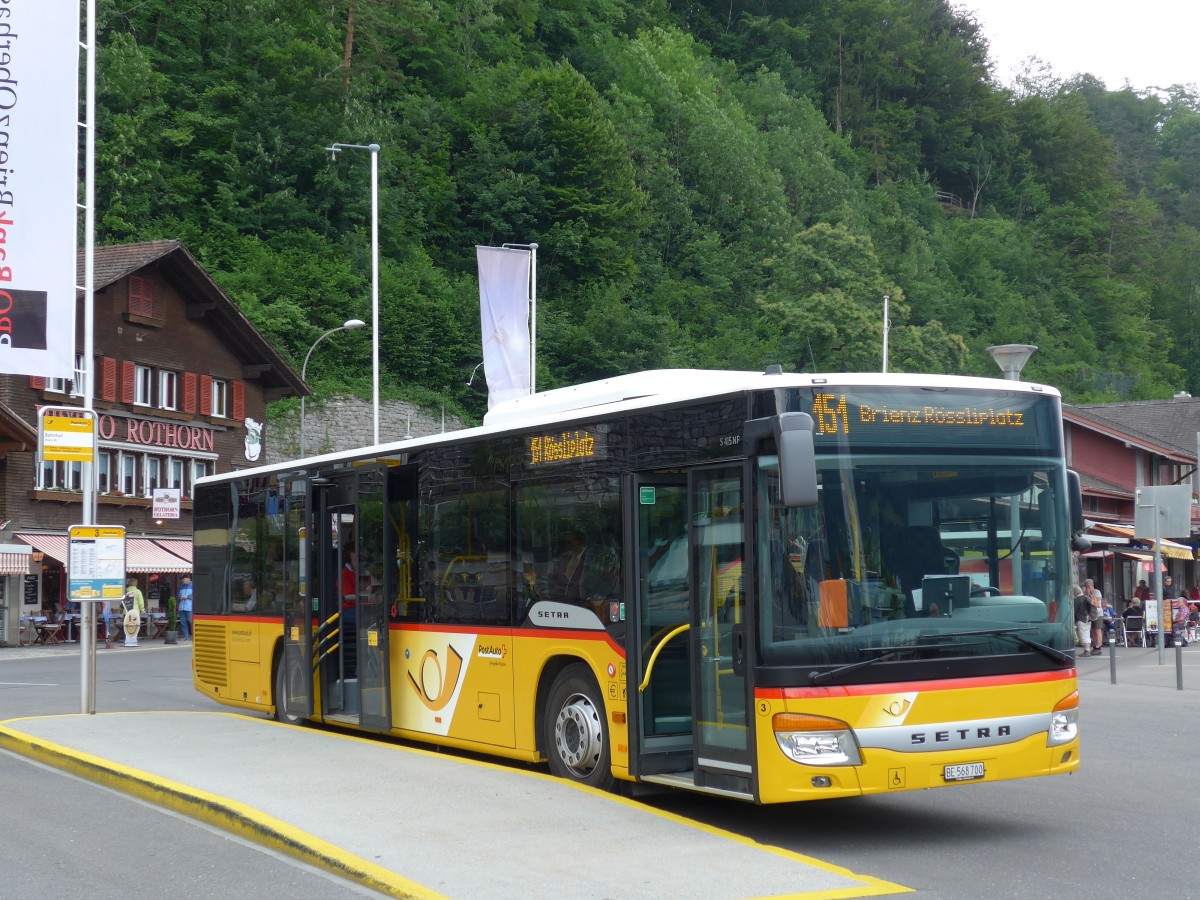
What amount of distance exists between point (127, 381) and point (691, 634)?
37.5m

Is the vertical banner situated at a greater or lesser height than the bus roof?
greater

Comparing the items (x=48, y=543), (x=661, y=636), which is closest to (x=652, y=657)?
(x=661, y=636)

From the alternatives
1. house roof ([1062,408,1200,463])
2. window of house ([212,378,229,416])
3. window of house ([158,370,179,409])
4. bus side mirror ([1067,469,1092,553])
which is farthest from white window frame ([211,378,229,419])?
bus side mirror ([1067,469,1092,553])

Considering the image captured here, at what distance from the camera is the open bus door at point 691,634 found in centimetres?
920

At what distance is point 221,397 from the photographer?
48.4m

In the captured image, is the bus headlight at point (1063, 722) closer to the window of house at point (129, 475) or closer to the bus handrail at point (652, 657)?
the bus handrail at point (652, 657)

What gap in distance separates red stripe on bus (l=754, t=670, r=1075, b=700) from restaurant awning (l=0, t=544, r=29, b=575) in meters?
31.9

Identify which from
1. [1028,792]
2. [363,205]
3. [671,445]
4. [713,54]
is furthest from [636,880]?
[713,54]

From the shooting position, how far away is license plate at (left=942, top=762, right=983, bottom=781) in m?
8.91

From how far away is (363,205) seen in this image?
64.1m

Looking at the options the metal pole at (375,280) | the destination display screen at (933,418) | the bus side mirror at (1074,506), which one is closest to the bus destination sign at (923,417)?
the destination display screen at (933,418)

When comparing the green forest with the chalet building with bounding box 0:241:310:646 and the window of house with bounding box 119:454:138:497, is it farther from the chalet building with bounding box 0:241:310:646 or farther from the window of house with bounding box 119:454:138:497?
the window of house with bounding box 119:454:138:497

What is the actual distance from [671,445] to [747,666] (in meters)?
1.69

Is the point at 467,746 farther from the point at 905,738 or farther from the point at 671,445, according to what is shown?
the point at 905,738
